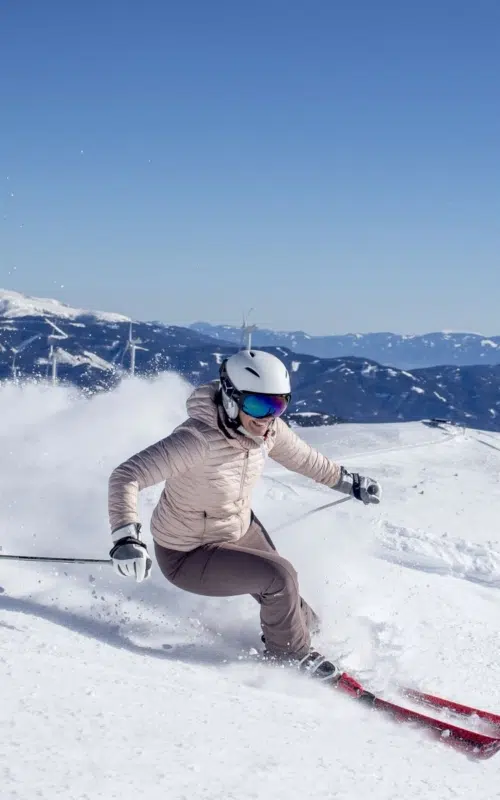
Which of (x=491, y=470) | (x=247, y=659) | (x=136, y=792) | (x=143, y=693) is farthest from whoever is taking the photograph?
(x=491, y=470)

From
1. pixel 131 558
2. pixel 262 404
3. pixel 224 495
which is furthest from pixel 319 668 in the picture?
pixel 262 404

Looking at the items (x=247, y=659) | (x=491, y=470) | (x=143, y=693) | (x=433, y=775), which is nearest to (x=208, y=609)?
(x=247, y=659)

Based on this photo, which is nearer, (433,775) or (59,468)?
(433,775)

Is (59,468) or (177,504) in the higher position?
(177,504)

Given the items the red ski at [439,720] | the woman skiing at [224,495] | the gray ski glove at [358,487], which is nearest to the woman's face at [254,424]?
the woman skiing at [224,495]

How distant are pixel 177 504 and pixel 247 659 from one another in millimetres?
1196

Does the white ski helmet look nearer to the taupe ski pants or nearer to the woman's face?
the woman's face

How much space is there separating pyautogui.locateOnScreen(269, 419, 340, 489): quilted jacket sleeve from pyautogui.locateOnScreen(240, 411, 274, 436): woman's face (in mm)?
590

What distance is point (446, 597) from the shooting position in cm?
748

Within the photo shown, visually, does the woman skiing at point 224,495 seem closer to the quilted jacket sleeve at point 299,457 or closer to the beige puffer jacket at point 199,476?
the beige puffer jacket at point 199,476

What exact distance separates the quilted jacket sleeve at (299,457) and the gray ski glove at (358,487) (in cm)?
7

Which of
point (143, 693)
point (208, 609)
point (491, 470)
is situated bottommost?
point (491, 470)

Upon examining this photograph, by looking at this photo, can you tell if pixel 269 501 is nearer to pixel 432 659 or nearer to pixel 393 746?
pixel 432 659

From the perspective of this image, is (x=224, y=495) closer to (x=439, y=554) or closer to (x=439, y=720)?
(x=439, y=720)
